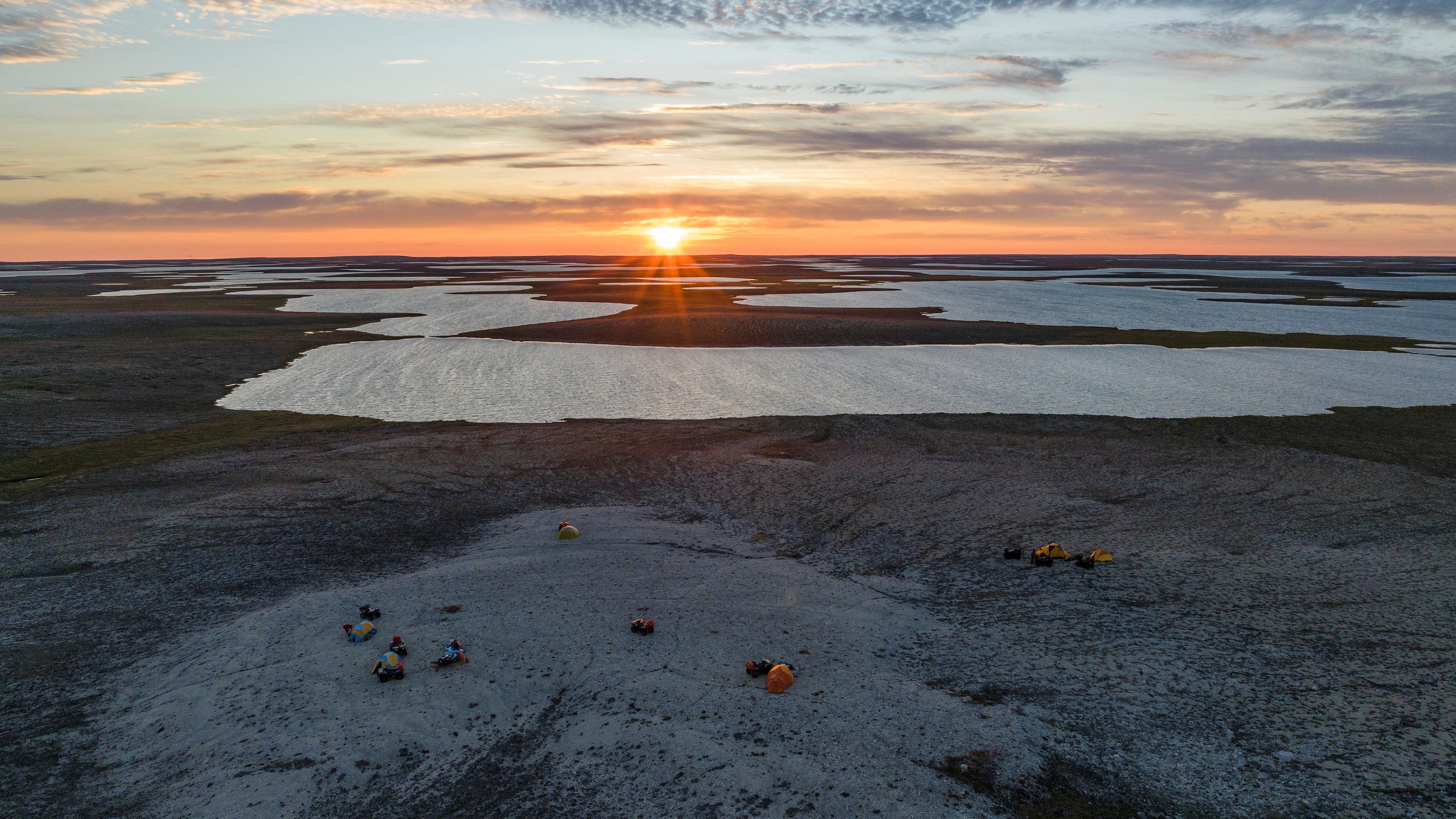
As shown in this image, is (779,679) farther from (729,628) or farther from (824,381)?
(824,381)

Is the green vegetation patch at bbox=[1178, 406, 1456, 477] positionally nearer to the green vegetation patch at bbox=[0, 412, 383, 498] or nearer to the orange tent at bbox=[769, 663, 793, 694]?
the orange tent at bbox=[769, 663, 793, 694]

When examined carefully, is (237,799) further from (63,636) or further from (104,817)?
(63,636)

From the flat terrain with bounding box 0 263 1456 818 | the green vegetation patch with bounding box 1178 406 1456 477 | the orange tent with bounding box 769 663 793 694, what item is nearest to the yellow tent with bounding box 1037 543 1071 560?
the flat terrain with bounding box 0 263 1456 818

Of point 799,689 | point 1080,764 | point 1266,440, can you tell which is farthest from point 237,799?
point 1266,440

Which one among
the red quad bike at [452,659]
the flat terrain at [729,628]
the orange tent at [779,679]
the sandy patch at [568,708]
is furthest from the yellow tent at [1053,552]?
the red quad bike at [452,659]

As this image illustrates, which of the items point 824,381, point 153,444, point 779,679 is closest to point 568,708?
point 779,679

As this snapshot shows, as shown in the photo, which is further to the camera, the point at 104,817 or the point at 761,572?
the point at 761,572
